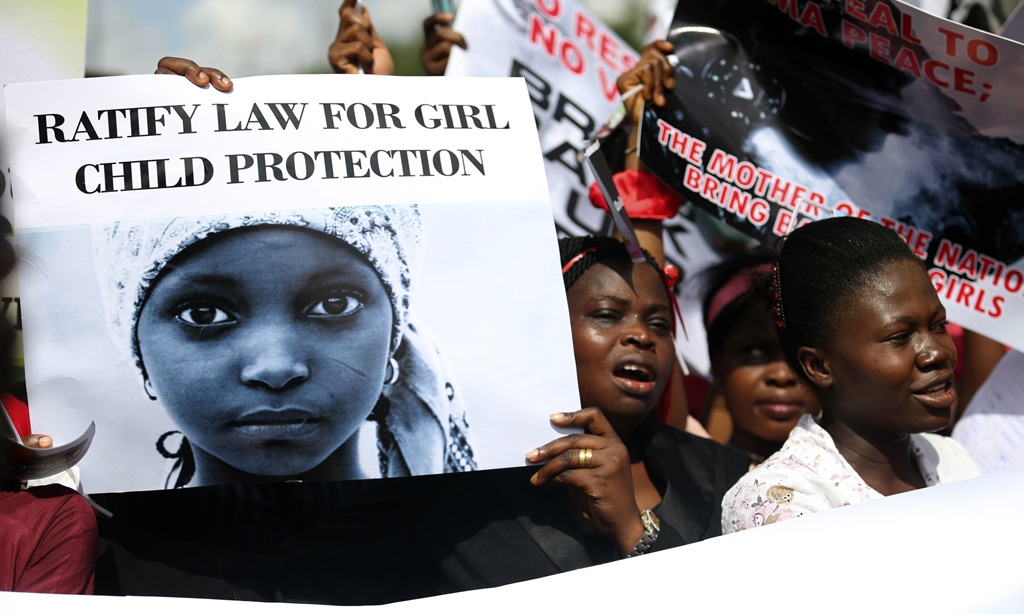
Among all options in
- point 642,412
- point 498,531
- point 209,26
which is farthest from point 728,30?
point 209,26

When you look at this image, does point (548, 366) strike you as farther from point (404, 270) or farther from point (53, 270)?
point (53, 270)

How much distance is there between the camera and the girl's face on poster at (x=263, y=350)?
1484 millimetres

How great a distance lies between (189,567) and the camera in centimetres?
161

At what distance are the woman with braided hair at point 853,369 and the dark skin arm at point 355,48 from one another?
4.46 ft

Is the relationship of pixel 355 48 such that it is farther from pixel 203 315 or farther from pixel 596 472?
pixel 596 472

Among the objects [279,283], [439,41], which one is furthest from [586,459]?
[439,41]

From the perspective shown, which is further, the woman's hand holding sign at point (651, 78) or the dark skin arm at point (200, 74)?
the woman's hand holding sign at point (651, 78)

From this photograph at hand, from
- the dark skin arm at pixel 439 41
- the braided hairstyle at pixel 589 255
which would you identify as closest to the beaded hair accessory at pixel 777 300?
the braided hairstyle at pixel 589 255

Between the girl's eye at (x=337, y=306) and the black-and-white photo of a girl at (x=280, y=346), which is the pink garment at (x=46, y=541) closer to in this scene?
the black-and-white photo of a girl at (x=280, y=346)

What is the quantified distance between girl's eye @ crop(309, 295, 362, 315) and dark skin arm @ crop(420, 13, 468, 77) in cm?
151

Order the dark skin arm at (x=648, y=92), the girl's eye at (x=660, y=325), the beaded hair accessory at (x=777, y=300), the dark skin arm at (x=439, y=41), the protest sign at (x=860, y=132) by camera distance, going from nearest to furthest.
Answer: the beaded hair accessory at (x=777, y=300) < the girl's eye at (x=660, y=325) < the protest sign at (x=860, y=132) < the dark skin arm at (x=648, y=92) < the dark skin arm at (x=439, y=41)

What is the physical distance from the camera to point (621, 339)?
192 centimetres

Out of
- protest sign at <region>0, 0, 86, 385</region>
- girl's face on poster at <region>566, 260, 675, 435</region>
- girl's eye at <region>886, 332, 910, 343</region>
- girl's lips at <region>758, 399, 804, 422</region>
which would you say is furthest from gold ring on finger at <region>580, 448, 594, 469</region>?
protest sign at <region>0, 0, 86, 385</region>

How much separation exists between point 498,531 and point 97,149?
1019mm
